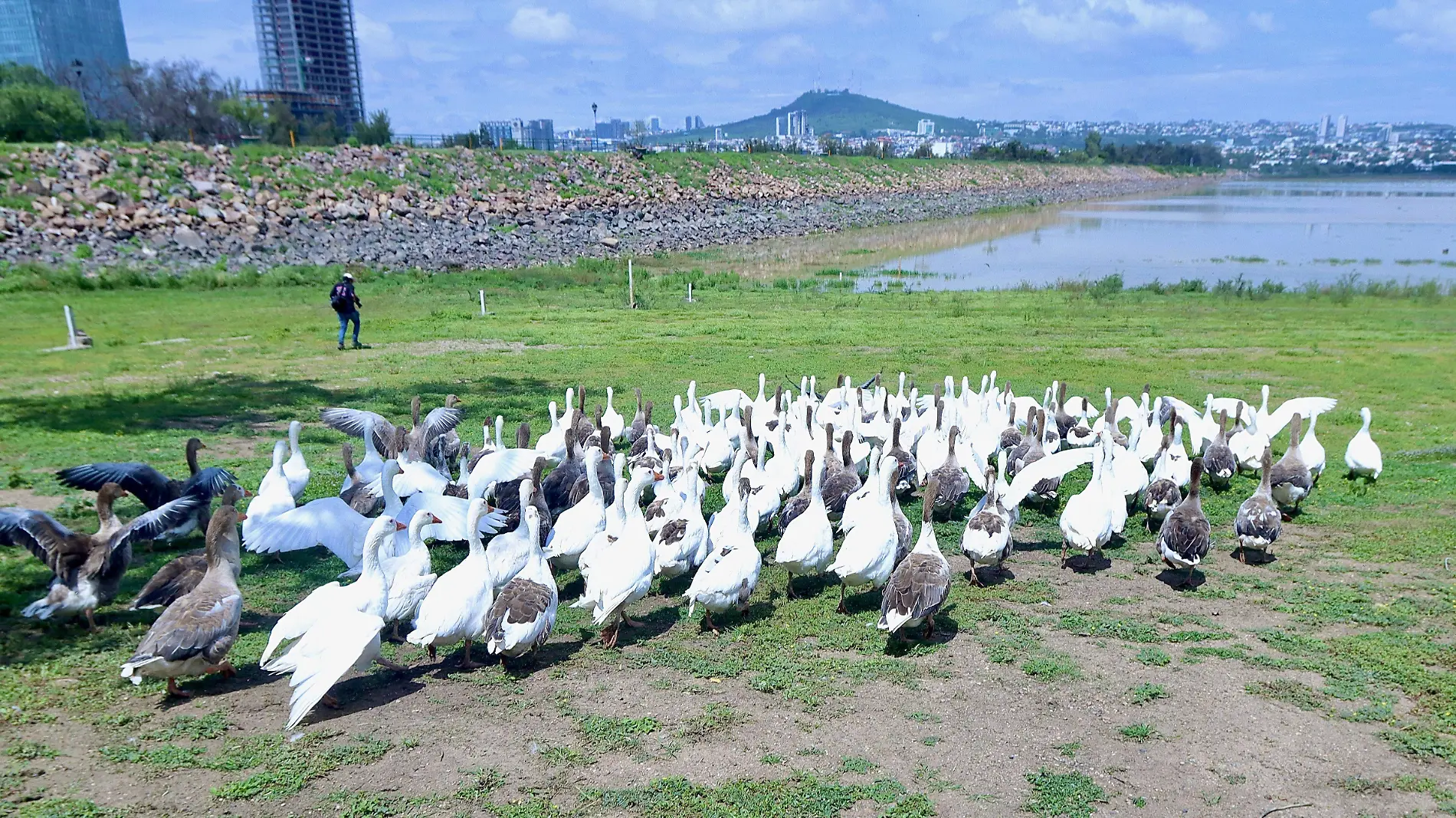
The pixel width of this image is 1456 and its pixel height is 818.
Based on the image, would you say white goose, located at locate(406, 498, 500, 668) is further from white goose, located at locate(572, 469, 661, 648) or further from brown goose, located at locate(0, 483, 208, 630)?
brown goose, located at locate(0, 483, 208, 630)

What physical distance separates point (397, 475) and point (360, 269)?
2706 cm

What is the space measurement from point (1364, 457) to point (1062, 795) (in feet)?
29.7

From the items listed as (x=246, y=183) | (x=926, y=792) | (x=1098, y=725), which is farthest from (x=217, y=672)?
(x=246, y=183)

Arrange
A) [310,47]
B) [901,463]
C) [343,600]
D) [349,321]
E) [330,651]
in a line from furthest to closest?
[310,47], [349,321], [901,463], [343,600], [330,651]

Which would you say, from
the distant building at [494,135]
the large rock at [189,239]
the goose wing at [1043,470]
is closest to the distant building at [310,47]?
the distant building at [494,135]

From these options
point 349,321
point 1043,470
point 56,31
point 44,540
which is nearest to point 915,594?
point 1043,470

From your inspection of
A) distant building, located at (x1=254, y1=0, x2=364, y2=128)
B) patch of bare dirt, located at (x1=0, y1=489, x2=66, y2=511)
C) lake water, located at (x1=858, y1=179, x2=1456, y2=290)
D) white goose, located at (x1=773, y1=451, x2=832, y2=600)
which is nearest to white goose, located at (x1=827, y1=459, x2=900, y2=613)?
white goose, located at (x1=773, y1=451, x2=832, y2=600)

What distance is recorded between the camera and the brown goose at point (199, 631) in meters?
6.33

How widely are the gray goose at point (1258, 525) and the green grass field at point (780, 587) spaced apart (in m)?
0.29

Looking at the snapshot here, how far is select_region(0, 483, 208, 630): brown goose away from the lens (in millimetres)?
7492

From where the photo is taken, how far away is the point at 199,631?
21.0 ft

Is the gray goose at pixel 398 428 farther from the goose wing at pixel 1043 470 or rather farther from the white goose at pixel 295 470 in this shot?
the goose wing at pixel 1043 470

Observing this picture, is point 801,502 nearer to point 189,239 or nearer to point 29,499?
point 29,499

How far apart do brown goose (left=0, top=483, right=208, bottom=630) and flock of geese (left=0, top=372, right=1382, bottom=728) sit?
18 millimetres
